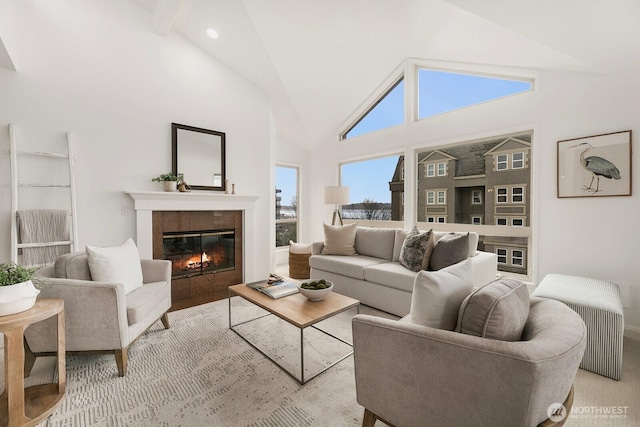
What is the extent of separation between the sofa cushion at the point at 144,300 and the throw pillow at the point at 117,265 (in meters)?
0.08

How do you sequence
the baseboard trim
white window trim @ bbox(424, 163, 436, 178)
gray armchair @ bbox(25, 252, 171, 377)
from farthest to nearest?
1. white window trim @ bbox(424, 163, 436, 178)
2. the baseboard trim
3. gray armchair @ bbox(25, 252, 171, 377)

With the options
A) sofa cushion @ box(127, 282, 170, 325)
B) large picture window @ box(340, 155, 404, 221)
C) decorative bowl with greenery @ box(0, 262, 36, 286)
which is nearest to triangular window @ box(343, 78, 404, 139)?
large picture window @ box(340, 155, 404, 221)

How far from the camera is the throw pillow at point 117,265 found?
2041 mm

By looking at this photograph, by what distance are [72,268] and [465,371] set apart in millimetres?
2535

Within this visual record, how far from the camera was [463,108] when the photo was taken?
A: 11.8ft

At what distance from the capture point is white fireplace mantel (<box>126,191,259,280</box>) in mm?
3153

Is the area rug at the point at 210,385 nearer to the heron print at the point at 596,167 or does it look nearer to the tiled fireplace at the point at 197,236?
the tiled fireplace at the point at 197,236

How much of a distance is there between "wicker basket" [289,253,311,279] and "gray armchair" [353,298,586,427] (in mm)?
2985

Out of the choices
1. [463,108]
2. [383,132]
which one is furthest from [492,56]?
[383,132]

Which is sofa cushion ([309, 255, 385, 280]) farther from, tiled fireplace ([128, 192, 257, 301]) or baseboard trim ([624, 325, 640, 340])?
baseboard trim ([624, 325, 640, 340])

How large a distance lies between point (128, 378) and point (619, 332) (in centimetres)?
323

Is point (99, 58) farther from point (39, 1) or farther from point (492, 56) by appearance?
point (492, 56)

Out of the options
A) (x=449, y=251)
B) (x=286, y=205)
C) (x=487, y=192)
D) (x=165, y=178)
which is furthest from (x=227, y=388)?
(x=286, y=205)

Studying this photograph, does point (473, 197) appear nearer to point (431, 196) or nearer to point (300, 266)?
point (431, 196)
